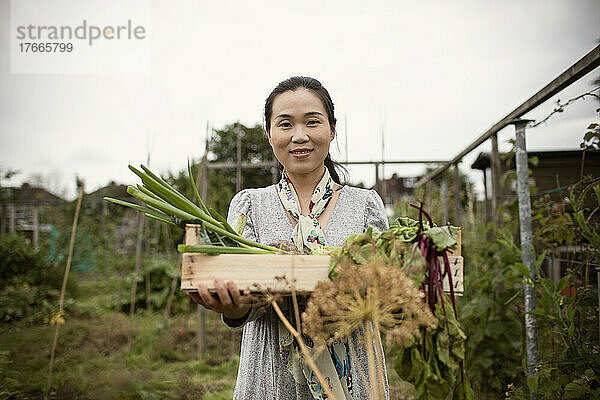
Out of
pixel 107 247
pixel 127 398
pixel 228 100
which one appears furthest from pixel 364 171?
pixel 107 247

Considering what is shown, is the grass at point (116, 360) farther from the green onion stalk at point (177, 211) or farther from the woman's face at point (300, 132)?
the woman's face at point (300, 132)

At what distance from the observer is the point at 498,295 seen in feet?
11.4

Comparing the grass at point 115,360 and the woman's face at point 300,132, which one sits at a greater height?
the woman's face at point 300,132

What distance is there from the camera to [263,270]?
1075 millimetres

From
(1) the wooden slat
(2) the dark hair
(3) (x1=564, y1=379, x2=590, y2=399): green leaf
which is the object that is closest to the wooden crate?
→ (1) the wooden slat

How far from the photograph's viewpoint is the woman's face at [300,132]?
1.58 meters

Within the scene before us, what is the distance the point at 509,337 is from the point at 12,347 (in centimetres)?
486

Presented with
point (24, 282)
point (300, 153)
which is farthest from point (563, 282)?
point (24, 282)

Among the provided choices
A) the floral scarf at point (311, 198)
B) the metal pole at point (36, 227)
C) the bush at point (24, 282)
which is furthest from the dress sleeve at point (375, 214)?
the metal pole at point (36, 227)

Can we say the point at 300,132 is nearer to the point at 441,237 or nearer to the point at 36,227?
the point at 441,237

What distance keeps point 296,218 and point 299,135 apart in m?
0.31

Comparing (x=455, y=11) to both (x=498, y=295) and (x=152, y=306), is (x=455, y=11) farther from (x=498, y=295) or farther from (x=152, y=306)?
(x=152, y=306)

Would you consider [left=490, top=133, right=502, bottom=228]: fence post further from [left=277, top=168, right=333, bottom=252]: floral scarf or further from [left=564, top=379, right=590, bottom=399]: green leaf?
[left=277, top=168, right=333, bottom=252]: floral scarf

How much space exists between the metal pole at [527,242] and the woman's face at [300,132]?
155 cm
